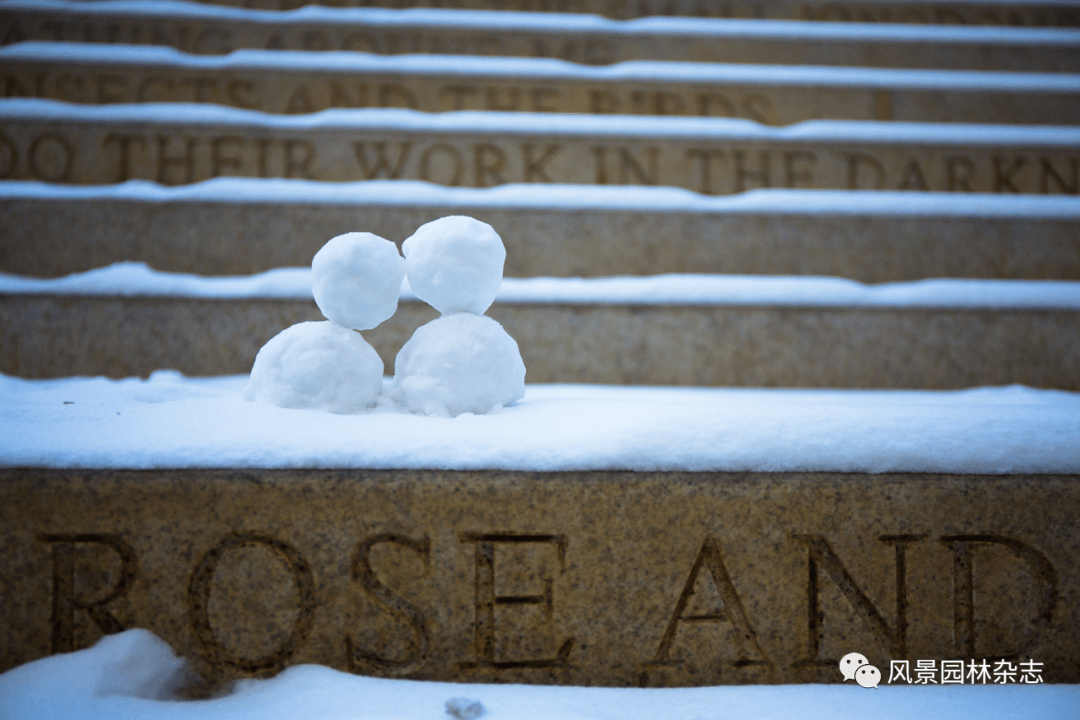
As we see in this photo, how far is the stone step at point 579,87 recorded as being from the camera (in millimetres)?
3230

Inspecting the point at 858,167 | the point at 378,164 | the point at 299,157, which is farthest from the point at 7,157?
the point at 858,167

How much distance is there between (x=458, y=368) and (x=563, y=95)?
2.19 meters

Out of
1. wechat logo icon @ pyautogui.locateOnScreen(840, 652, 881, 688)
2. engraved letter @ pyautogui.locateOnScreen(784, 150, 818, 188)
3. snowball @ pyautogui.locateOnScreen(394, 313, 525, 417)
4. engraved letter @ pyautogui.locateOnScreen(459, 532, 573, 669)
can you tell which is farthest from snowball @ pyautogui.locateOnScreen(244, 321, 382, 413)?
engraved letter @ pyautogui.locateOnScreen(784, 150, 818, 188)

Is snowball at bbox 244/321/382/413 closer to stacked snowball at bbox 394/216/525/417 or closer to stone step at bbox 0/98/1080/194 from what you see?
stacked snowball at bbox 394/216/525/417

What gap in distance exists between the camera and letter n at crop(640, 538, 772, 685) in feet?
4.84

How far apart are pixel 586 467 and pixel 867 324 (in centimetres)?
203

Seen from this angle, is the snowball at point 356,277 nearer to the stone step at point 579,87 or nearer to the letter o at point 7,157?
the stone step at point 579,87

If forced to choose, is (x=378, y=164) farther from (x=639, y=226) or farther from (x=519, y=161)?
(x=639, y=226)

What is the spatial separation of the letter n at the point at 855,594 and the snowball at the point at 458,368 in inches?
30.1

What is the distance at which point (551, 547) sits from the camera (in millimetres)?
1470

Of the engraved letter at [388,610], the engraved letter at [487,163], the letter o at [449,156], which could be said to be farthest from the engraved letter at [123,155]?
the engraved letter at [388,610]

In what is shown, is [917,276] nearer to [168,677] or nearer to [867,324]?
[867,324]

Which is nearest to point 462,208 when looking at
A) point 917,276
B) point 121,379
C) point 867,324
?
point 121,379

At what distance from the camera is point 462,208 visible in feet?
10.0
